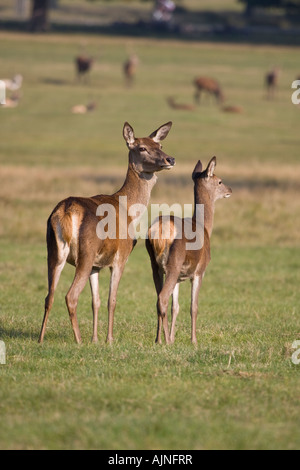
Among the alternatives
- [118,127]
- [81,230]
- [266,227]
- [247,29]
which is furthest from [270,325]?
[247,29]

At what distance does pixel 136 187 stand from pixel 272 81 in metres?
44.0

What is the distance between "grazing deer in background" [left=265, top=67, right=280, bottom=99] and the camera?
52.5m

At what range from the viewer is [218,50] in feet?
228

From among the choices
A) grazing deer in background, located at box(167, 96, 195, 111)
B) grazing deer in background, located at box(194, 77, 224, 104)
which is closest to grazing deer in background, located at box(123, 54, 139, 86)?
grazing deer in background, located at box(194, 77, 224, 104)

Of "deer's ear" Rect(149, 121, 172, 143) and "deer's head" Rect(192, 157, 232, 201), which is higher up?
"deer's ear" Rect(149, 121, 172, 143)

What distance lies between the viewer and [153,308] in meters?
12.8

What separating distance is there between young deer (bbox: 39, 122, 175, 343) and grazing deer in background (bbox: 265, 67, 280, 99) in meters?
43.5

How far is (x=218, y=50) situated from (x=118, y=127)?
2937cm

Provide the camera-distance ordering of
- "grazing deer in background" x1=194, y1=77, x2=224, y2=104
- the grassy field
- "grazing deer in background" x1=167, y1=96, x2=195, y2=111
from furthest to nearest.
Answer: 1. "grazing deer in background" x1=194, y1=77, x2=224, y2=104
2. "grazing deer in background" x1=167, y1=96, x2=195, y2=111
3. the grassy field

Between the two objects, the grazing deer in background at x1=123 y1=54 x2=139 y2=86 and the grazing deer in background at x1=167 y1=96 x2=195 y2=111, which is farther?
the grazing deer in background at x1=123 y1=54 x2=139 y2=86

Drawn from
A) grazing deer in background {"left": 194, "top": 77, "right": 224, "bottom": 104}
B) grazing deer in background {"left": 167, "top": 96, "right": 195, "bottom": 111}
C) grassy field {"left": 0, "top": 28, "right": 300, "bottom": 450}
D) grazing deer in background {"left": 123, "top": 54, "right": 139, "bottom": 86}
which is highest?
grazing deer in background {"left": 123, "top": 54, "right": 139, "bottom": 86}

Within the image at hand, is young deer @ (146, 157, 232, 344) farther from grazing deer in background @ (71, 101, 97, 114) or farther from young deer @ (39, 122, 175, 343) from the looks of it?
grazing deer in background @ (71, 101, 97, 114)

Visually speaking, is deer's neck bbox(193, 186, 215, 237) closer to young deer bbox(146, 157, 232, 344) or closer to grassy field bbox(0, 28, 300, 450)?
young deer bbox(146, 157, 232, 344)

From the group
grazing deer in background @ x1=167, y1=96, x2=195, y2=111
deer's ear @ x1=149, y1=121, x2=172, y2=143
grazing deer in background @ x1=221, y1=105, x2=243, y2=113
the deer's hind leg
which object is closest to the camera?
the deer's hind leg
